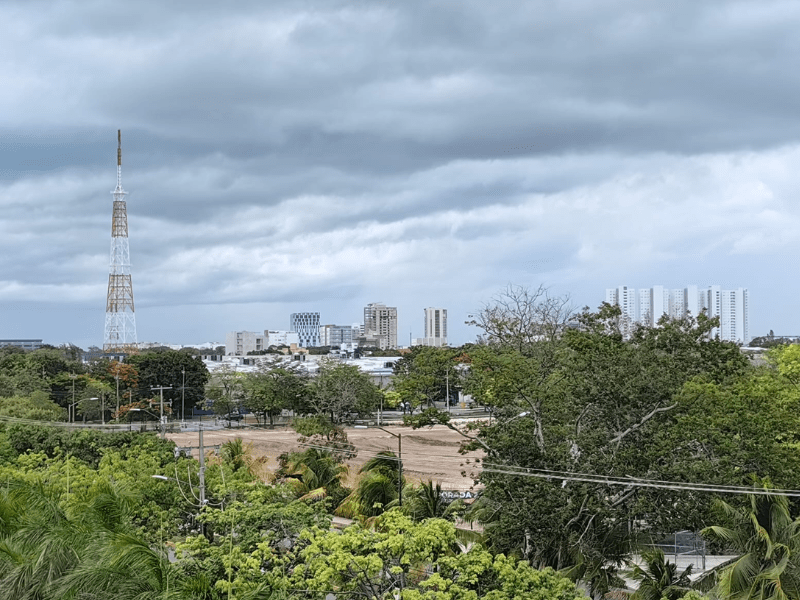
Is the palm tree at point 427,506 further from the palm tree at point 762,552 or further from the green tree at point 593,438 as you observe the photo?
the palm tree at point 762,552

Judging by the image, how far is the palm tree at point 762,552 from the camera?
16.4m

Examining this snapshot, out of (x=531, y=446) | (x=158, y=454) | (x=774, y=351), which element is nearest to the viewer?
(x=531, y=446)

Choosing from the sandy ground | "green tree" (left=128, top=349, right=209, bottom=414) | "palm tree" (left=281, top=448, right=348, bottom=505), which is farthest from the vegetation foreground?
"green tree" (left=128, top=349, right=209, bottom=414)

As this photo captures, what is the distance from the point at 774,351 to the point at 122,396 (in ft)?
185

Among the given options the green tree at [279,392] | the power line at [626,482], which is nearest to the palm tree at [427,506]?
the power line at [626,482]

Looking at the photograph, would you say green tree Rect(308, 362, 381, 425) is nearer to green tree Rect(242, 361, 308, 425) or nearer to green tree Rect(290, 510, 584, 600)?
green tree Rect(242, 361, 308, 425)

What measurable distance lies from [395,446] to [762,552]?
172 feet

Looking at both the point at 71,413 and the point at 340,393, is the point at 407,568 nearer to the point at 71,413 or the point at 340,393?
the point at 340,393

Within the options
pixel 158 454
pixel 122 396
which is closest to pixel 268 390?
pixel 122 396

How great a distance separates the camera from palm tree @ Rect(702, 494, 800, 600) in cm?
1641

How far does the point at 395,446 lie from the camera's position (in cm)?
6900

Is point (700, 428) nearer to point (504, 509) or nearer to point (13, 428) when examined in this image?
point (504, 509)

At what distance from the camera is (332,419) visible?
76875 millimetres

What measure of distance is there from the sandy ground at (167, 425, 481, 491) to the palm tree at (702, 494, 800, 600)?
32.4m
